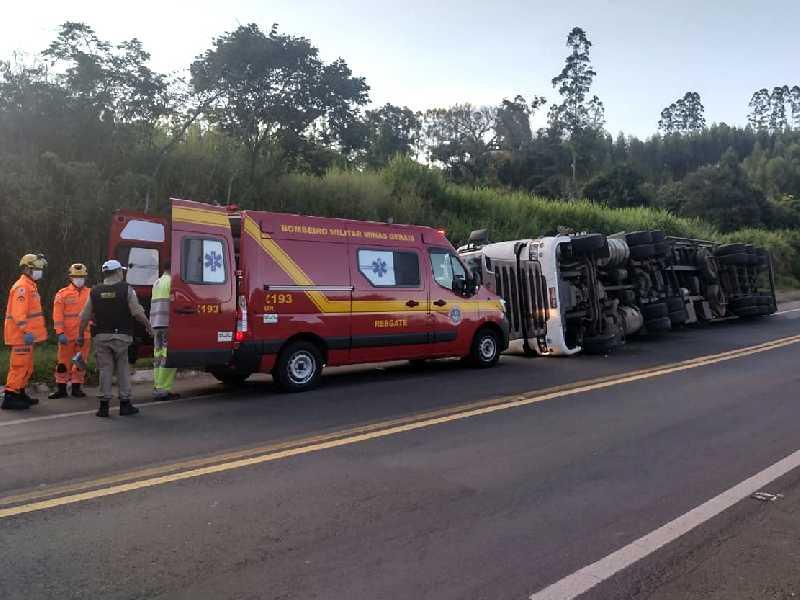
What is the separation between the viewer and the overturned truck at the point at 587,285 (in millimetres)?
12891

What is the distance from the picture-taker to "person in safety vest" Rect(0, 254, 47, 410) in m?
8.05

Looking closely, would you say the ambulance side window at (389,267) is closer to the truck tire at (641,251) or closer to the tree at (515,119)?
the truck tire at (641,251)

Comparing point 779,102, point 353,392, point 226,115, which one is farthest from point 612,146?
point 353,392

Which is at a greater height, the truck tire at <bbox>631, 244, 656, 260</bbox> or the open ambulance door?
the truck tire at <bbox>631, 244, 656, 260</bbox>

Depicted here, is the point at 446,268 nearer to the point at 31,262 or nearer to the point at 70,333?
the point at 70,333

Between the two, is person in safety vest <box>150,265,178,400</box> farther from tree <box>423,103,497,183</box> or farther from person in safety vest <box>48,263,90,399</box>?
tree <box>423,103,497,183</box>

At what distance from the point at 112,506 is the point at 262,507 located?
3.19ft

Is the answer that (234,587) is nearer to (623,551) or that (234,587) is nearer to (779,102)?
(623,551)

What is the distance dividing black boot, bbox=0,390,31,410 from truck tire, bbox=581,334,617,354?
948cm

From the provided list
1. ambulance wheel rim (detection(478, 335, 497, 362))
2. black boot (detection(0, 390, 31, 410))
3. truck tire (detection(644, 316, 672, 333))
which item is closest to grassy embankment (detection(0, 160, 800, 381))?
black boot (detection(0, 390, 31, 410))

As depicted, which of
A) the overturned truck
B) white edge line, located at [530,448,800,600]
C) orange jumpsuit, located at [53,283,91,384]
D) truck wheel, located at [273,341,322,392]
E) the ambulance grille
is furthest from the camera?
the ambulance grille

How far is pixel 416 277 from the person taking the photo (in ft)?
34.1

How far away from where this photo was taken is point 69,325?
9477 mm

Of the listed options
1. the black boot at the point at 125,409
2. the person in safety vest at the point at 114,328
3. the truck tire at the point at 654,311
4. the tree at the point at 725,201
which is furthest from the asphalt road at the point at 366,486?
the tree at the point at 725,201
